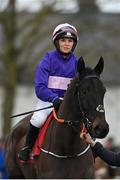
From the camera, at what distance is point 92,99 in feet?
26.9

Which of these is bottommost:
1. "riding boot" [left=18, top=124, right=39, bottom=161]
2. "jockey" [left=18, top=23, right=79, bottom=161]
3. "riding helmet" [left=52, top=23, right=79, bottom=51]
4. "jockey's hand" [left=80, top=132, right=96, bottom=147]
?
"riding boot" [left=18, top=124, right=39, bottom=161]

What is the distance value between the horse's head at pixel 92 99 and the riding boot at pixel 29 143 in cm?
115

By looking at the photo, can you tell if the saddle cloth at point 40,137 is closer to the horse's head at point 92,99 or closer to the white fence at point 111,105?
the horse's head at point 92,99

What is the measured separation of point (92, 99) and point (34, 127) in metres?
1.56

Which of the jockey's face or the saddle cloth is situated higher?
the jockey's face

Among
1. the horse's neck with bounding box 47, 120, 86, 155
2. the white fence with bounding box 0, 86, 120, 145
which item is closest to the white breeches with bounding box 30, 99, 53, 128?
the horse's neck with bounding box 47, 120, 86, 155

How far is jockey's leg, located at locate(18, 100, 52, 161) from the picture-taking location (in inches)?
372

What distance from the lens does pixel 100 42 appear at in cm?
3872

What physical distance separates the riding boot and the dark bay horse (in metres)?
0.20

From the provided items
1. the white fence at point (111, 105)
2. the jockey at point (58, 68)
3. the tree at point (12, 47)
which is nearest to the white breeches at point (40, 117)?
the jockey at point (58, 68)

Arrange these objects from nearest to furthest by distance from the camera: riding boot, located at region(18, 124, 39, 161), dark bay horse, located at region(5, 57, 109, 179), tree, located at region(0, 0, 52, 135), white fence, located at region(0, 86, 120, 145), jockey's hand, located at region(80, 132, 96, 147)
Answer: dark bay horse, located at region(5, 57, 109, 179), jockey's hand, located at region(80, 132, 96, 147), riding boot, located at region(18, 124, 39, 161), tree, located at region(0, 0, 52, 135), white fence, located at region(0, 86, 120, 145)

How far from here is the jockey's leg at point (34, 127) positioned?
372 inches

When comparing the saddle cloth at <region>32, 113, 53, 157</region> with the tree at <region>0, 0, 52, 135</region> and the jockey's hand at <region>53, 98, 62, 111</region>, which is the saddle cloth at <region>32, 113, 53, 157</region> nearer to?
the jockey's hand at <region>53, 98, 62, 111</region>

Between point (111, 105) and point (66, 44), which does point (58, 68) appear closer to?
point (66, 44)
